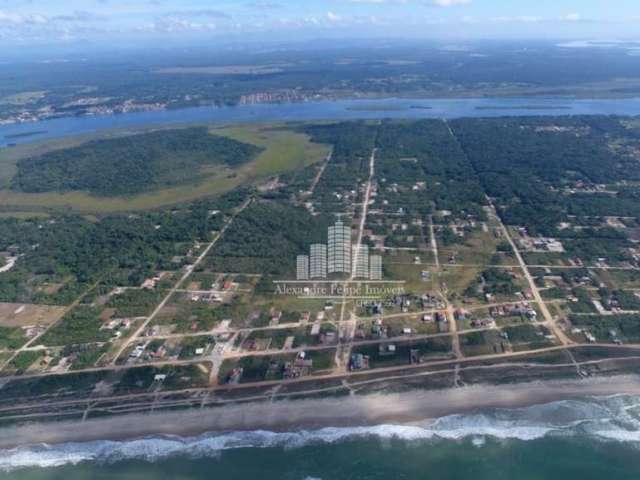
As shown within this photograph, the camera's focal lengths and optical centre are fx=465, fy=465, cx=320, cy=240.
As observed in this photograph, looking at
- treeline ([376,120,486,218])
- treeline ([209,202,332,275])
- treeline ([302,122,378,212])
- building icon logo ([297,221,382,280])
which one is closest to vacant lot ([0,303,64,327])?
treeline ([209,202,332,275])

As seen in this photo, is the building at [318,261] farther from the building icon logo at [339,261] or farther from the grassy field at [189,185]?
the grassy field at [189,185]

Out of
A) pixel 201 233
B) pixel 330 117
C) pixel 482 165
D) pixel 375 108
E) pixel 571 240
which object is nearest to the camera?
pixel 571 240

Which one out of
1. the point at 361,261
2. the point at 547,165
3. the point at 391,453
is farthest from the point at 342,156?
the point at 391,453

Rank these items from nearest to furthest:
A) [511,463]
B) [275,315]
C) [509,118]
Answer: [511,463] → [275,315] → [509,118]

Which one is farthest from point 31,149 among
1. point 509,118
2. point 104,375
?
point 509,118

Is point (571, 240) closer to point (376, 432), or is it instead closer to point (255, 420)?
point (376, 432)

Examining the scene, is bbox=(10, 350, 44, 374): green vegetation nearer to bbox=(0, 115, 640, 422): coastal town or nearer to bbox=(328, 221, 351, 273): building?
bbox=(0, 115, 640, 422): coastal town

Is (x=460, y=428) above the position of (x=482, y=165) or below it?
below

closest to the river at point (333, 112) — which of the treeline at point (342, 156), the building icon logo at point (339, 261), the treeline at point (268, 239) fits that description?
the treeline at point (342, 156)

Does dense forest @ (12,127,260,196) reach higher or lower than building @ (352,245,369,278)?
higher
